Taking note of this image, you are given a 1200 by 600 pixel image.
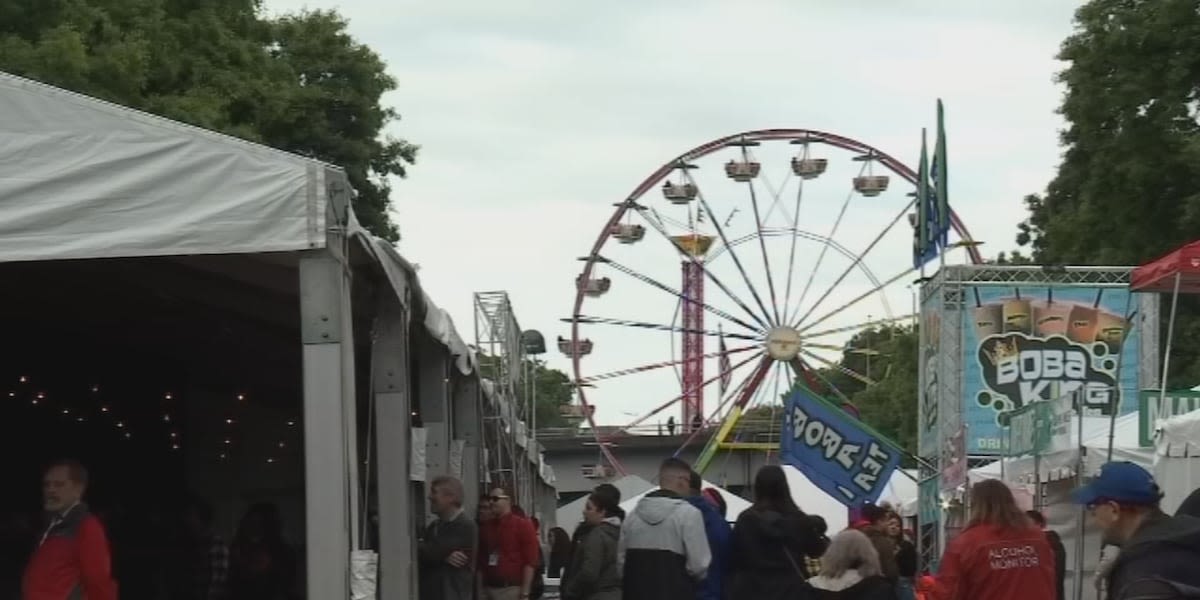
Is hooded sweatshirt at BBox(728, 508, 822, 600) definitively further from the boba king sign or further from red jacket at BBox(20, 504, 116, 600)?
the boba king sign

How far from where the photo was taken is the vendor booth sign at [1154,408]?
15.5 m

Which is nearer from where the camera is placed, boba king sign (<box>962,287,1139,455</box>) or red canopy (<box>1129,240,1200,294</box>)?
red canopy (<box>1129,240,1200,294</box>)

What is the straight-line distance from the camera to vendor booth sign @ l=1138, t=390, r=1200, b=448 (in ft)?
51.0

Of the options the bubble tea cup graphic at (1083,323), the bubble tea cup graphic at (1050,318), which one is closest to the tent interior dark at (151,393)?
the bubble tea cup graphic at (1050,318)

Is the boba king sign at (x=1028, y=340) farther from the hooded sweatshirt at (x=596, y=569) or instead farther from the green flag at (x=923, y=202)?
the hooded sweatshirt at (x=596, y=569)

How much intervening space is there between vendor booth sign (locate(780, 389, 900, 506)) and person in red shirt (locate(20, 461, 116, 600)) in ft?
36.4

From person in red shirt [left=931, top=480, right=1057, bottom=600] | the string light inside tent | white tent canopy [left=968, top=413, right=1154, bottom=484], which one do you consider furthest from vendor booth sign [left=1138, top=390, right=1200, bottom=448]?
the string light inside tent

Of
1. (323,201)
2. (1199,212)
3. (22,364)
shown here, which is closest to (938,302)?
(1199,212)

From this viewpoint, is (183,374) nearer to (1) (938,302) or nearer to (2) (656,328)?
(1) (938,302)

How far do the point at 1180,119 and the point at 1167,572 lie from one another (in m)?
28.9

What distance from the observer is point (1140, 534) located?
539 cm

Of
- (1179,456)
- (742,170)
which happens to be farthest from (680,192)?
(1179,456)

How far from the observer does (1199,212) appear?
30.6m

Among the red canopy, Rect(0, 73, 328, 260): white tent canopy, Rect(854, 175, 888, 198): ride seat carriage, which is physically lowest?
the red canopy
